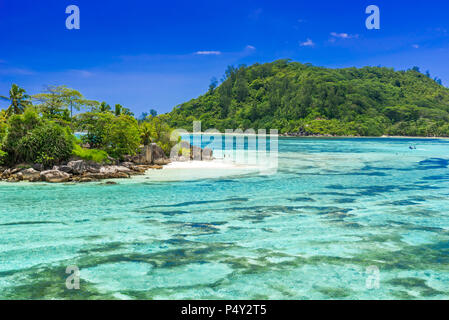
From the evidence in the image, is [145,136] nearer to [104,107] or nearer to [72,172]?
[104,107]

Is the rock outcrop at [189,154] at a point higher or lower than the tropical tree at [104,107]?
lower

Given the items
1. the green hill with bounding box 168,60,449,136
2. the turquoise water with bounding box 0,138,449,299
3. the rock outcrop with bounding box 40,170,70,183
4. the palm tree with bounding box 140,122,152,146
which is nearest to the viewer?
the turquoise water with bounding box 0,138,449,299

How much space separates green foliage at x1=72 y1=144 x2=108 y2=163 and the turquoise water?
5.55 metres

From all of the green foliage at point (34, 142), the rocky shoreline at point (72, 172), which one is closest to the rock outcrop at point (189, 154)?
the rocky shoreline at point (72, 172)

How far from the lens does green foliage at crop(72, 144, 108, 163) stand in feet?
91.0

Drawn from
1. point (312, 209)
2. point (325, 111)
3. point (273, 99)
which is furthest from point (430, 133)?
point (312, 209)

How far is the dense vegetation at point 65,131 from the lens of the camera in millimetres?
26422

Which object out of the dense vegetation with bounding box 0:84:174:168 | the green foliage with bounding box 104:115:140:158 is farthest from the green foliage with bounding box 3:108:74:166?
the green foliage with bounding box 104:115:140:158

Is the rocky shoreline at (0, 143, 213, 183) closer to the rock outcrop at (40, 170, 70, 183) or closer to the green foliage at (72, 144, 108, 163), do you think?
the rock outcrop at (40, 170, 70, 183)

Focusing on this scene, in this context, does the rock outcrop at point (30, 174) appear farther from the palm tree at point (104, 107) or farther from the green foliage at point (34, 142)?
the palm tree at point (104, 107)

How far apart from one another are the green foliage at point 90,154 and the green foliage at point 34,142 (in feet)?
2.02

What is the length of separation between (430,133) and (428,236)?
522ft

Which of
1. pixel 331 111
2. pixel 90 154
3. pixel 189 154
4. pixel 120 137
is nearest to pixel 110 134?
pixel 120 137
